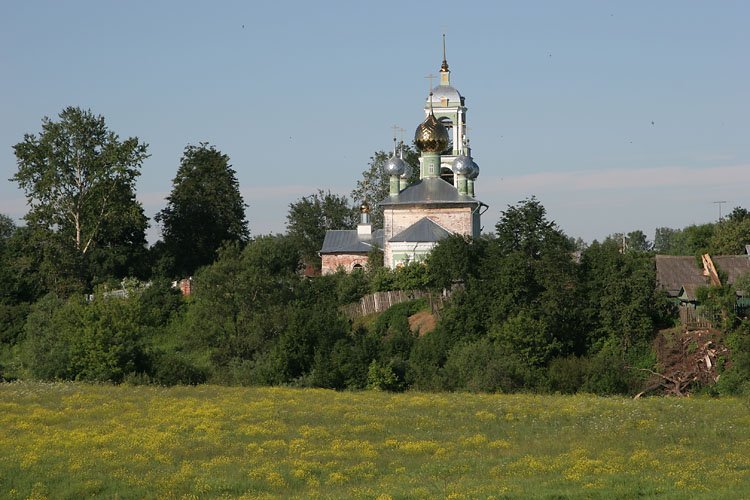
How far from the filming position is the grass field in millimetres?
23312

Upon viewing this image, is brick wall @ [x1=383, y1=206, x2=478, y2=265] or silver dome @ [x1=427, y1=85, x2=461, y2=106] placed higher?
silver dome @ [x1=427, y1=85, x2=461, y2=106]

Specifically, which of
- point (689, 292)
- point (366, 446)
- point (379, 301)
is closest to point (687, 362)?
point (689, 292)

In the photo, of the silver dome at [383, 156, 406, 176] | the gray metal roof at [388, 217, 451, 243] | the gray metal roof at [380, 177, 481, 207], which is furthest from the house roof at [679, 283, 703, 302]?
the silver dome at [383, 156, 406, 176]

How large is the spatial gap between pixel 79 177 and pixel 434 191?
1847 centimetres

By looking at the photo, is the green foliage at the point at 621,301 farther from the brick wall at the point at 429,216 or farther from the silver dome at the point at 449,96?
the silver dome at the point at 449,96

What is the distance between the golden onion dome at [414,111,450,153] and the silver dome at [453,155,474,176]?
1.16 m

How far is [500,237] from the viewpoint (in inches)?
2003

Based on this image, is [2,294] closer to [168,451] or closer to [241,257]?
[241,257]

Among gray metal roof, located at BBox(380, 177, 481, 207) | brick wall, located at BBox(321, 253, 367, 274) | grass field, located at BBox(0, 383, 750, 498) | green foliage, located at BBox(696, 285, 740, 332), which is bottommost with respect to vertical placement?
grass field, located at BBox(0, 383, 750, 498)

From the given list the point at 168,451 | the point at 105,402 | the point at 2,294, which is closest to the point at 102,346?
the point at 105,402

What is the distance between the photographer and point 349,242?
3029 inches

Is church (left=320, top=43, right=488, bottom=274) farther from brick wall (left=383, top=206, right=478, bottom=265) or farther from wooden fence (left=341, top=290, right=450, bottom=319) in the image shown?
wooden fence (left=341, top=290, right=450, bottom=319)

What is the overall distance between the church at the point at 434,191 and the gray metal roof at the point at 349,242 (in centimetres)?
77

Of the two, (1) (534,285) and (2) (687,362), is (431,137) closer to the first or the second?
(1) (534,285)
